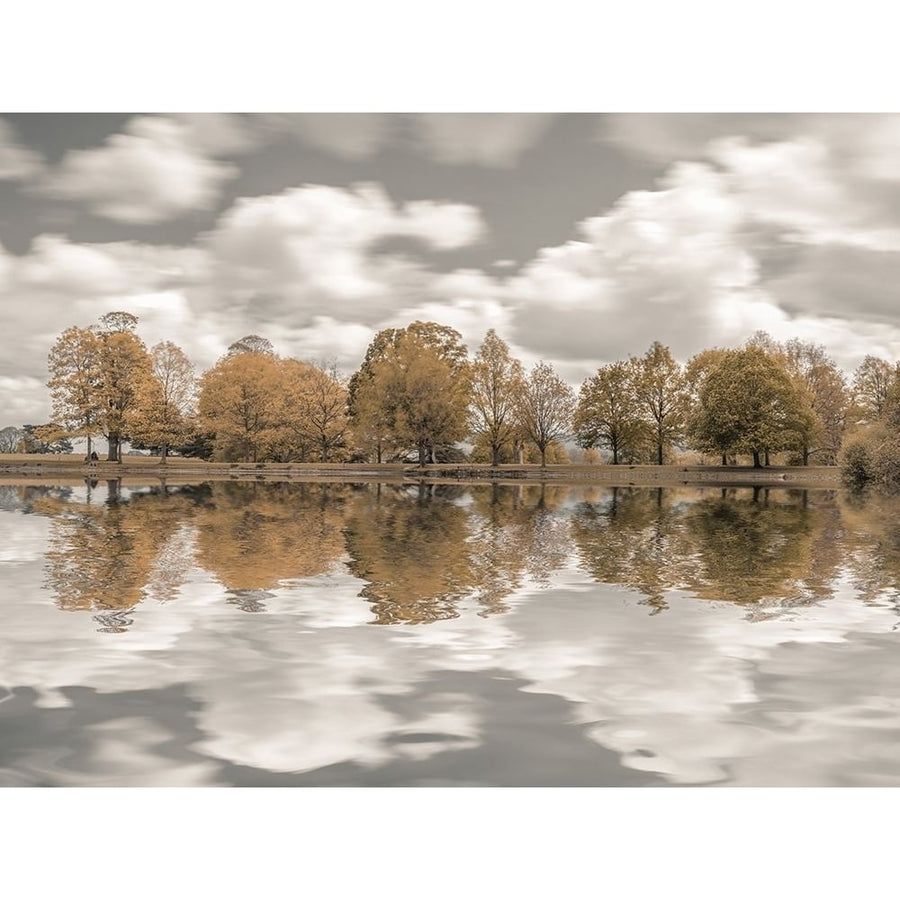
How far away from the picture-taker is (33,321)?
19703mm

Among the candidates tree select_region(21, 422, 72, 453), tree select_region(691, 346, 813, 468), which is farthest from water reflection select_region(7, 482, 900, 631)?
tree select_region(691, 346, 813, 468)

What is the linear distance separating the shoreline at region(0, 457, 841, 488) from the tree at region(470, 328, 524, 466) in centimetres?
143

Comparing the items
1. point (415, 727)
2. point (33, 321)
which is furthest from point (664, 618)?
point (33, 321)

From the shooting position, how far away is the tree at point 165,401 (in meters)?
28.9

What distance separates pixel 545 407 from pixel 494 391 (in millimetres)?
4066

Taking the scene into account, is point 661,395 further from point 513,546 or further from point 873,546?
point 513,546

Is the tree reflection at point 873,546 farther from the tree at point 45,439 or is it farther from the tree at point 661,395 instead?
the tree at point 45,439

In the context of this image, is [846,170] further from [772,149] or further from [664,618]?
[664,618]

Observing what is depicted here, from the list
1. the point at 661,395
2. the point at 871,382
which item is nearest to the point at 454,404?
the point at 661,395

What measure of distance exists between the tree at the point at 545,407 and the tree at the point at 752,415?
5008 millimetres

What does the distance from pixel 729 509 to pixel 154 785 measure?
14171mm

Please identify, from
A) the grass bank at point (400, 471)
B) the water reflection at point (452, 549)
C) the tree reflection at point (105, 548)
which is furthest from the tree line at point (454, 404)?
the tree reflection at point (105, 548)

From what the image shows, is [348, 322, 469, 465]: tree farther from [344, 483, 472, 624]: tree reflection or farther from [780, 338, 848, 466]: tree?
[780, 338, 848, 466]: tree
